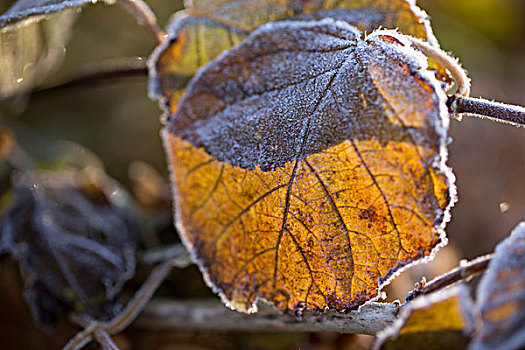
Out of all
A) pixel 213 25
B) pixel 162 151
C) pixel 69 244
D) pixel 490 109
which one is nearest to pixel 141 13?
pixel 213 25

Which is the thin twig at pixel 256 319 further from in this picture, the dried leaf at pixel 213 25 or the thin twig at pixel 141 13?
the thin twig at pixel 141 13

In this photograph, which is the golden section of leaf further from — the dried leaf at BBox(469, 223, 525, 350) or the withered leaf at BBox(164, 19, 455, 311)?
the dried leaf at BBox(469, 223, 525, 350)

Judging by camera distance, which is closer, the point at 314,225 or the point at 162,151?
the point at 314,225

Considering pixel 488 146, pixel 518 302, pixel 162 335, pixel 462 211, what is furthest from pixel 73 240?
pixel 488 146

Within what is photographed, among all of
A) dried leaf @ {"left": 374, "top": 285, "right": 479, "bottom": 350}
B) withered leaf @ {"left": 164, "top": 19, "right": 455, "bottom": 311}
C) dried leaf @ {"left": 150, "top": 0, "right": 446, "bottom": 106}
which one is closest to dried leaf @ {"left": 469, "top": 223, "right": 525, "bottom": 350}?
dried leaf @ {"left": 374, "top": 285, "right": 479, "bottom": 350}

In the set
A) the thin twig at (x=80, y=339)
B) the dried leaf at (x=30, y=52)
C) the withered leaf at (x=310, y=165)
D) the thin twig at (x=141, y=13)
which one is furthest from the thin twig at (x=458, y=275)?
the dried leaf at (x=30, y=52)

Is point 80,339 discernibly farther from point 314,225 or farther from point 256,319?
point 314,225
